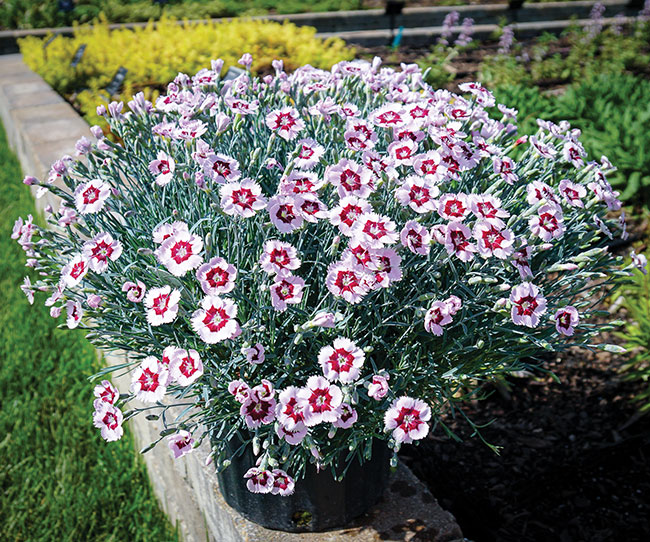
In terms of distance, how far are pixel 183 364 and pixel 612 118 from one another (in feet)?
13.0

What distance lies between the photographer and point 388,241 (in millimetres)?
1422

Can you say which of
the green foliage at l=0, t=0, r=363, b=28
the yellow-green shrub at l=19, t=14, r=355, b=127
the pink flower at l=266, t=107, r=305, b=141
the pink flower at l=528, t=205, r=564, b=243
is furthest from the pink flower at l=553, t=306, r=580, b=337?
the green foliage at l=0, t=0, r=363, b=28

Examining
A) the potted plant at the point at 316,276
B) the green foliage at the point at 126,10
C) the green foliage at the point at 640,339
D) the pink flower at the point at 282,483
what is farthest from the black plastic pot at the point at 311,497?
the green foliage at the point at 126,10

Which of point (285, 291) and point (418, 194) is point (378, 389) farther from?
point (418, 194)

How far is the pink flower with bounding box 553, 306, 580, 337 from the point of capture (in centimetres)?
153

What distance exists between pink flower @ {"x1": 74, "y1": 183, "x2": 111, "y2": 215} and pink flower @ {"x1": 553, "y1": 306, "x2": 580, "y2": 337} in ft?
3.71

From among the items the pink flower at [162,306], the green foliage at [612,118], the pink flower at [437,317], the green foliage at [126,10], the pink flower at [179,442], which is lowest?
the green foliage at [126,10]

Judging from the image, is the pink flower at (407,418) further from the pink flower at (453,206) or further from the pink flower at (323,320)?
the pink flower at (453,206)

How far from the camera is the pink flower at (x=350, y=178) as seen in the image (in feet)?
5.02

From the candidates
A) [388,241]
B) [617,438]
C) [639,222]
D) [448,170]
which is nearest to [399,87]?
[448,170]

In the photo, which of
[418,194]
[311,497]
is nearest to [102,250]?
[418,194]

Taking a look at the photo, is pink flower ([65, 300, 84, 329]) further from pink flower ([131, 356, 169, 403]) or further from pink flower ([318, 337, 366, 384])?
pink flower ([318, 337, 366, 384])

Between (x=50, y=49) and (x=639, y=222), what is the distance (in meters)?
5.78

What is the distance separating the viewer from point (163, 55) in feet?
19.1
